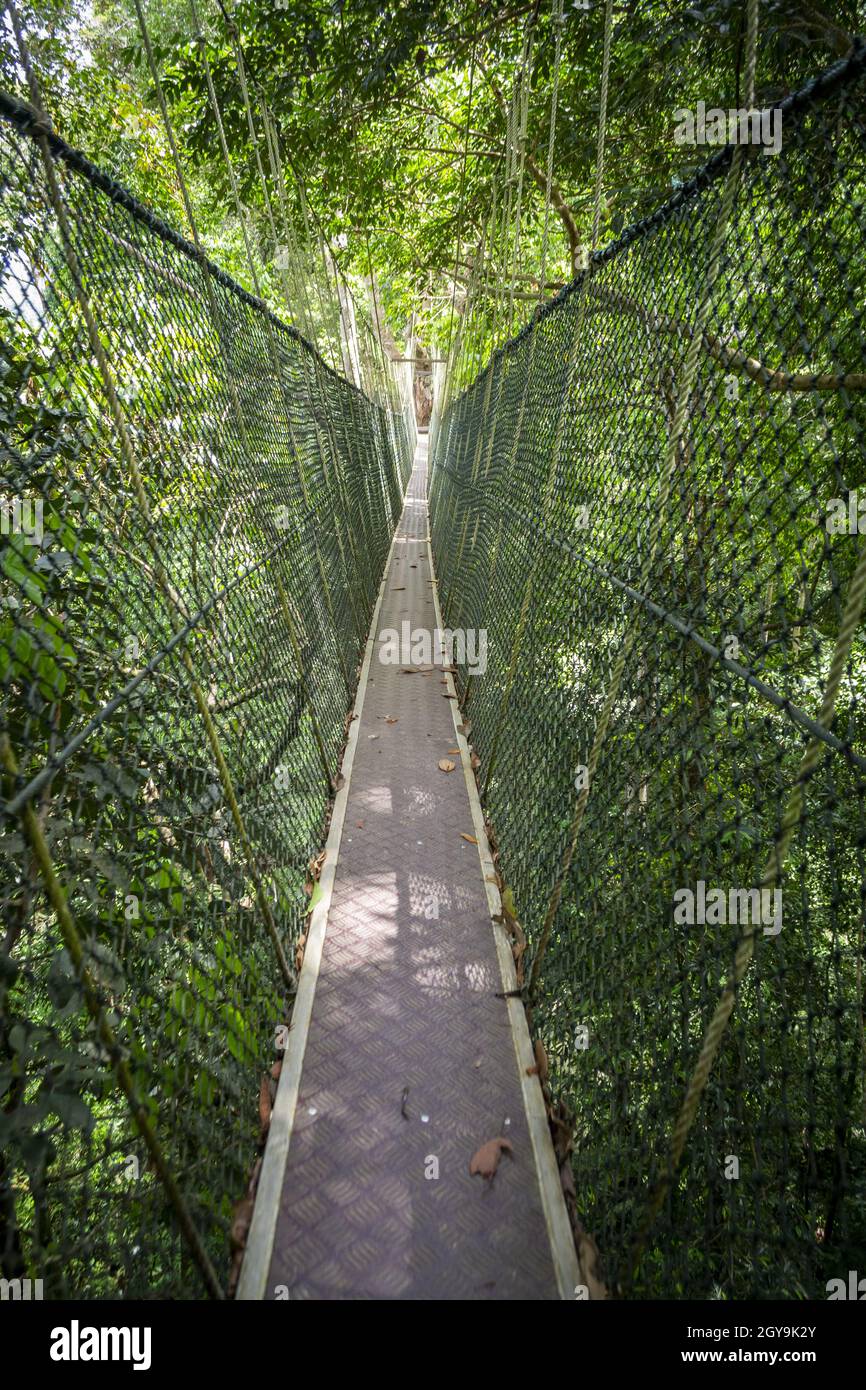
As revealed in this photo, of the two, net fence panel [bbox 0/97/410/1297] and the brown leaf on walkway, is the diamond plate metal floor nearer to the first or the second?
the brown leaf on walkway

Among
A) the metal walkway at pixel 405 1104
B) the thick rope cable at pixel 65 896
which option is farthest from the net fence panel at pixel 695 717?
the thick rope cable at pixel 65 896

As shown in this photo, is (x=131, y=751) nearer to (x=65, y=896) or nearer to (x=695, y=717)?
(x=65, y=896)

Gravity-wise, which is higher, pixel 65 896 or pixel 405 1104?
pixel 65 896

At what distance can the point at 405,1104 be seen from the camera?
8.12ft

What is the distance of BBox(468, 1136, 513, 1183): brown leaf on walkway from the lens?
2244mm

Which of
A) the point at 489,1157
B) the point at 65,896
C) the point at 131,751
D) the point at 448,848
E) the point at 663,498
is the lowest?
the point at 489,1157

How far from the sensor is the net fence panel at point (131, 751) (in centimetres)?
144

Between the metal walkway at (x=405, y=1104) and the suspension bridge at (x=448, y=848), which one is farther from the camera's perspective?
the metal walkway at (x=405, y=1104)

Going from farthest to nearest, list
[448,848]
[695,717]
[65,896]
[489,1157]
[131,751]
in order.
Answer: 1. [448,848]
2. [489,1157]
3. [131,751]
4. [695,717]
5. [65,896]

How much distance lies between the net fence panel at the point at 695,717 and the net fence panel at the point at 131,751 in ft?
4.04

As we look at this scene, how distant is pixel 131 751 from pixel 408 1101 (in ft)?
5.52

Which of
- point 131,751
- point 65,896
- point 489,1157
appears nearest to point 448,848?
point 489,1157

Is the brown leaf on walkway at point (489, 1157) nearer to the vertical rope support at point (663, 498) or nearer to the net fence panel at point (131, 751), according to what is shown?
the vertical rope support at point (663, 498)
